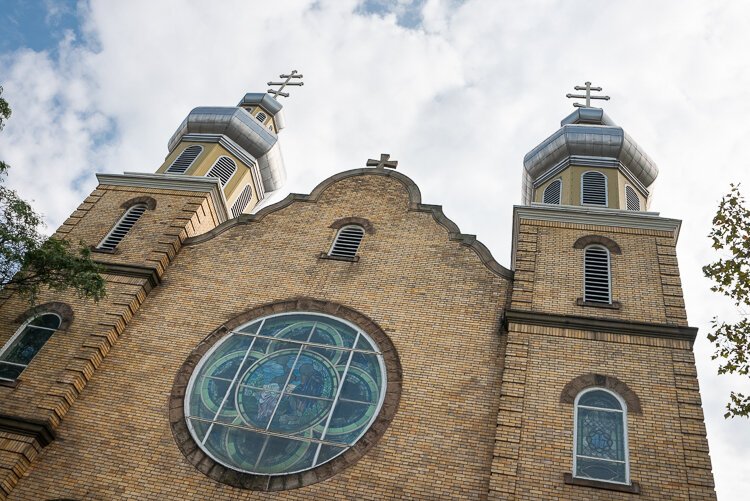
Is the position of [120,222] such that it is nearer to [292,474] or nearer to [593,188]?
[292,474]

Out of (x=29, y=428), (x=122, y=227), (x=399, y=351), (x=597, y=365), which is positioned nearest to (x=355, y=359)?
(x=399, y=351)

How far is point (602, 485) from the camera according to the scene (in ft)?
35.1

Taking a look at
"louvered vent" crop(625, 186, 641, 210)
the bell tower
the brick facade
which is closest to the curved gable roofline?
the brick facade

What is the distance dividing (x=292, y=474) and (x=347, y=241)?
6278mm

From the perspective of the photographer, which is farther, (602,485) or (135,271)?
(135,271)

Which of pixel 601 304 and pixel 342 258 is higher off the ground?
pixel 342 258

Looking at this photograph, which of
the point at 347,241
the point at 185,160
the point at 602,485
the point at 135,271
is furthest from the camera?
the point at 185,160

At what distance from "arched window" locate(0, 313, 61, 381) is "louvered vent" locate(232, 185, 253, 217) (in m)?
6.99

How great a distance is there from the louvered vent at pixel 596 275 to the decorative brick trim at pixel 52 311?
1050 centimetres

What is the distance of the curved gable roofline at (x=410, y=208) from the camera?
50.5ft

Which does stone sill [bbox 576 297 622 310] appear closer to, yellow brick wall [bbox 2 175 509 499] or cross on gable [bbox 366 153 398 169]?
yellow brick wall [bbox 2 175 509 499]

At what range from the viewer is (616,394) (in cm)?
1210

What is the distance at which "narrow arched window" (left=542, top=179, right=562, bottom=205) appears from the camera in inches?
745

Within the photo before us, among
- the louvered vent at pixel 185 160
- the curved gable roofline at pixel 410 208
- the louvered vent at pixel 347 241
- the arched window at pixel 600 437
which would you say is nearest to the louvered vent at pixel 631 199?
the curved gable roofline at pixel 410 208
